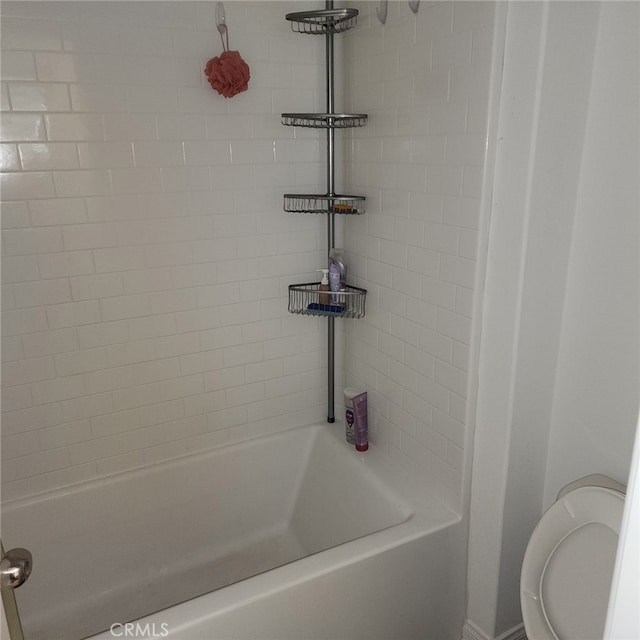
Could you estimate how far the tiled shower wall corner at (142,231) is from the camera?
175cm

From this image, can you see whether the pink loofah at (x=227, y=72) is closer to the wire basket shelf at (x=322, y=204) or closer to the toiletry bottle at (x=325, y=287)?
the wire basket shelf at (x=322, y=204)

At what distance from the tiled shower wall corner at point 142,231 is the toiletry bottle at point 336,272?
115 millimetres

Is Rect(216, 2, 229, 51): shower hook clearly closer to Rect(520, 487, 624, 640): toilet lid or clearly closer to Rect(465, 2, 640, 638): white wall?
Rect(465, 2, 640, 638): white wall

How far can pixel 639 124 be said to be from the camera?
4.51ft

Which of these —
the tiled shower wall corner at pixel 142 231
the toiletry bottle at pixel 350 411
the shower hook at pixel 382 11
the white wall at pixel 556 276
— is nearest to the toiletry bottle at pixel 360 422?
the toiletry bottle at pixel 350 411

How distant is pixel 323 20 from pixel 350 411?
53.5 inches

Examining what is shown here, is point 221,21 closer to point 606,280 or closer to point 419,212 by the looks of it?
point 419,212

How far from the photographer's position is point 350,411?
7.13 ft

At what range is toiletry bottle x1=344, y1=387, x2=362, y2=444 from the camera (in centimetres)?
217

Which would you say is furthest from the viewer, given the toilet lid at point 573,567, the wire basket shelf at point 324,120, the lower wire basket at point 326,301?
the lower wire basket at point 326,301

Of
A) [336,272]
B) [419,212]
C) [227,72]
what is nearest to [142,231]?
[227,72]

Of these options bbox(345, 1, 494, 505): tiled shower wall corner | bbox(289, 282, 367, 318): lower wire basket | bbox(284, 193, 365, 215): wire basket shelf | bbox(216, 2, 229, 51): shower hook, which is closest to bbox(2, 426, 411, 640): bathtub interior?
bbox(345, 1, 494, 505): tiled shower wall corner

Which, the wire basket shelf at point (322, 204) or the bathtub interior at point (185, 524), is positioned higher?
the wire basket shelf at point (322, 204)

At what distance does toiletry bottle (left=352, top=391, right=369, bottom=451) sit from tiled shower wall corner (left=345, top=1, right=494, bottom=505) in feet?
0.17
